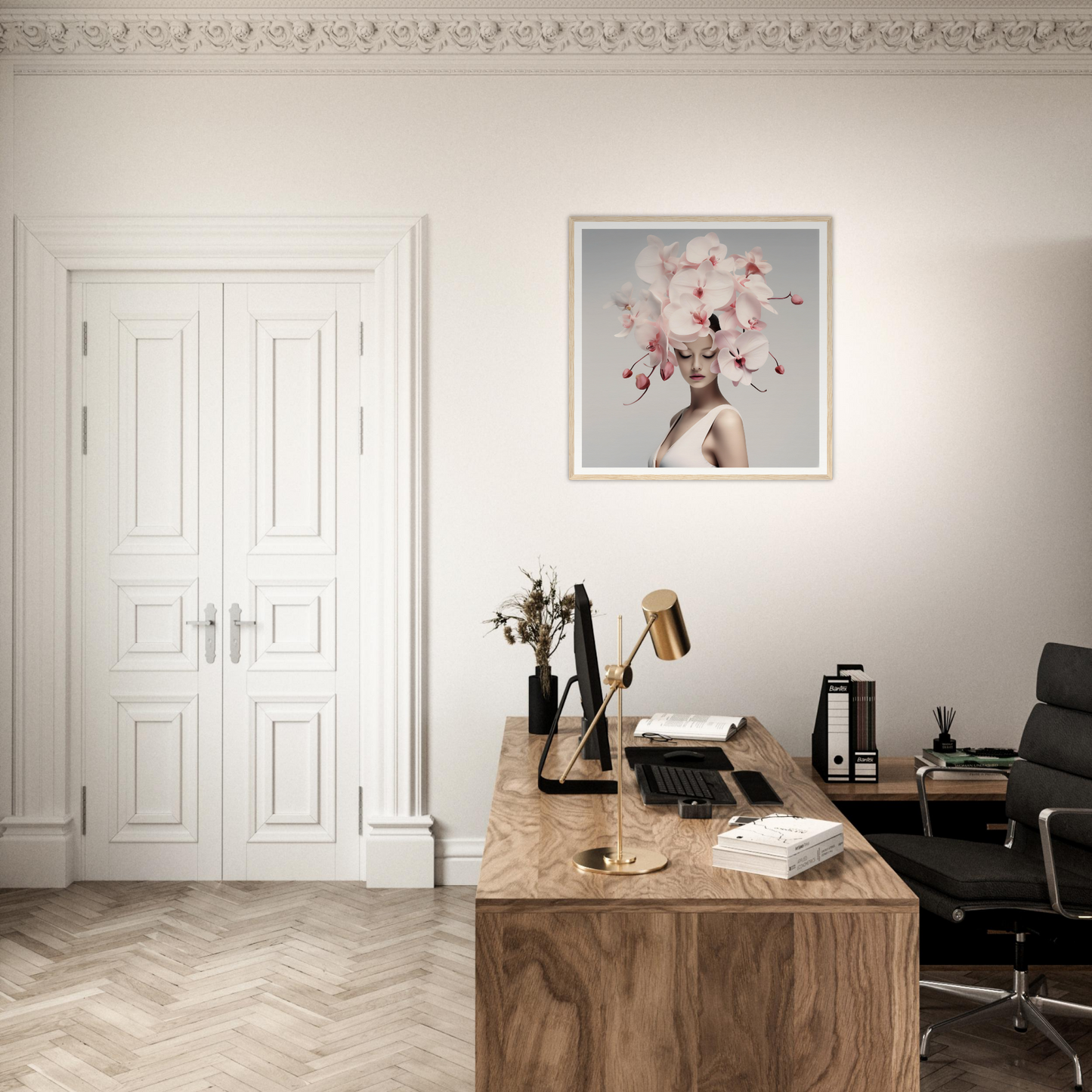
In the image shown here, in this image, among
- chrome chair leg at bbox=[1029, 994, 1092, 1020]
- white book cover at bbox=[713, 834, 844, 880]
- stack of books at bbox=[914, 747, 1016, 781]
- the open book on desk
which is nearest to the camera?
white book cover at bbox=[713, 834, 844, 880]

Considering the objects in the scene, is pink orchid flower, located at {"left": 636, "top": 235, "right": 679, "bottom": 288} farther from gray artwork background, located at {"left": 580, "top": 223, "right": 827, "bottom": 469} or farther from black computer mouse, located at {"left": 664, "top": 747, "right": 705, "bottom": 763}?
black computer mouse, located at {"left": 664, "top": 747, "right": 705, "bottom": 763}

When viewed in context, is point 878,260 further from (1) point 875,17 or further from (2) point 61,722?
(2) point 61,722

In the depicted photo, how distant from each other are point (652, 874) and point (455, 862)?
217 cm

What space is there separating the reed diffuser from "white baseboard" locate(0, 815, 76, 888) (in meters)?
3.37

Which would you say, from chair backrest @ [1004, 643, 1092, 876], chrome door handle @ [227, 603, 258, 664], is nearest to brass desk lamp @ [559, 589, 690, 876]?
chair backrest @ [1004, 643, 1092, 876]

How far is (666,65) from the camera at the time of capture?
3.77m

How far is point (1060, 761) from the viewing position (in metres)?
2.84

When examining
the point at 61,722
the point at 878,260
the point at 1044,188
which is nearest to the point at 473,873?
the point at 61,722

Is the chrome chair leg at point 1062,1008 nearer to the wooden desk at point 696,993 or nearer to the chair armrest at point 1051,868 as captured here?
the chair armrest at point 1051,868

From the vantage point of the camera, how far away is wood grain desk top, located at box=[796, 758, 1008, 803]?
10.4 ft

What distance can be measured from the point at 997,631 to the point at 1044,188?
68.8 inches

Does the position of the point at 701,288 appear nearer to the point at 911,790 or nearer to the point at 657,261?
the point at 657,261

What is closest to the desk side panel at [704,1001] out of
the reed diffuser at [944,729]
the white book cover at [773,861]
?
the white book cover at [773,861]

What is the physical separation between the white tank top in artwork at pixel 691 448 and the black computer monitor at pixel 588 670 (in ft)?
4.47
